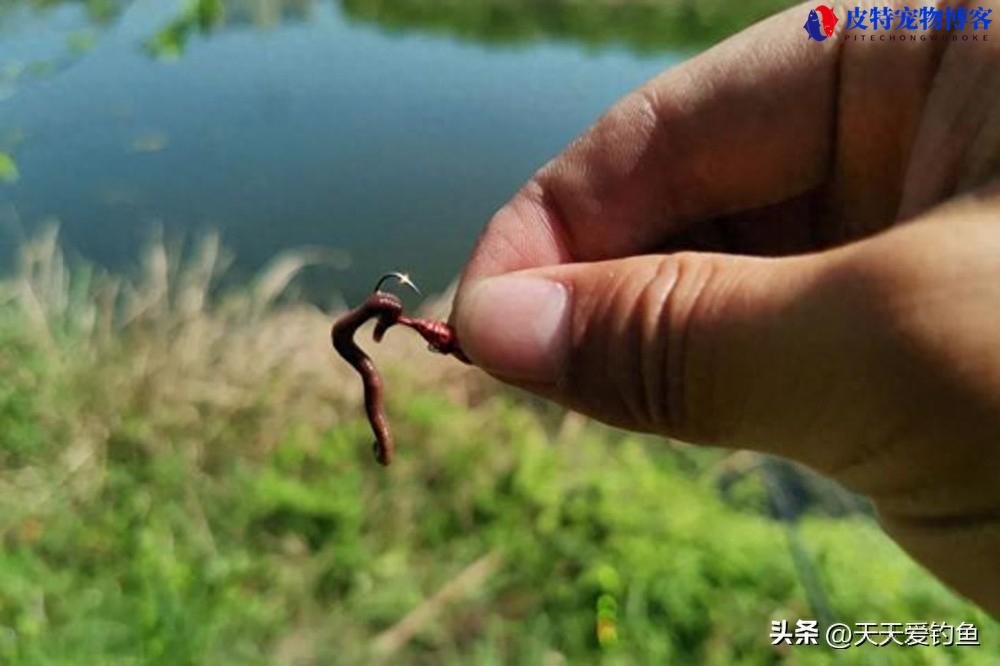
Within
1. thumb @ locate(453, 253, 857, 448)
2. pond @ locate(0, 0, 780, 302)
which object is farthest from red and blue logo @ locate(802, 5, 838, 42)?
pond @ locate(0, 0, 780, 302)

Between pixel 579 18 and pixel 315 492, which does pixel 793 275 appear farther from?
pixel 579 18

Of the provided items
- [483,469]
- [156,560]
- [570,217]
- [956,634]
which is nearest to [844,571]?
[956,634]

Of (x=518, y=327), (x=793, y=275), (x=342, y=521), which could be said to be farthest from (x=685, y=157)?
(x=342, y=521)

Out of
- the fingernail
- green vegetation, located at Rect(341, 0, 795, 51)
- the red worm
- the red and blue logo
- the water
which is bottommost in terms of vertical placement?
the water

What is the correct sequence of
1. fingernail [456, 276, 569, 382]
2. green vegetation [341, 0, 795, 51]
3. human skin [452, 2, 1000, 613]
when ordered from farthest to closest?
green vegetation [341, 0, 795, 51] < fingernail [456, 276, 569, 382] < human skin [452, 2, 1000, 613]

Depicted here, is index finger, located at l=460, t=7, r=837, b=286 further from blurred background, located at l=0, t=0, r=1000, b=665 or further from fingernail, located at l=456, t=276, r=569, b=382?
blurred background, located at l=0, t=0, r=1000, b=665

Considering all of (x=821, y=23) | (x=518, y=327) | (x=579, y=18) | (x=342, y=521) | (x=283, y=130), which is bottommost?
(x=283, y=130)

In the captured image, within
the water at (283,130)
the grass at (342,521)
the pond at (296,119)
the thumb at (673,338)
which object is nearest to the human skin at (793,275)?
the thumb at (673,338)

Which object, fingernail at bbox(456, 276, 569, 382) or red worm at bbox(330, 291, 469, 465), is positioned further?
red worm at bbox(330, 291, 469, 465)
